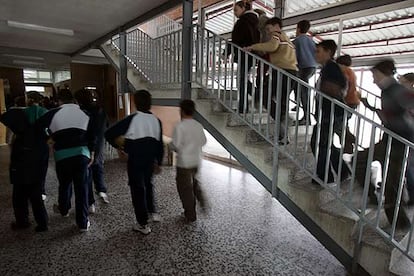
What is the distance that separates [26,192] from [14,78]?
31.1 feet

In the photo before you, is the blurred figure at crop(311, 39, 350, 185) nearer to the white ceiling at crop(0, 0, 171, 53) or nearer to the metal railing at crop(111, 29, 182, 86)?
the metal railing at crop(111, 29, 182, 86)

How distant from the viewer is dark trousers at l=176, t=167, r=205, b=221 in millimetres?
2928

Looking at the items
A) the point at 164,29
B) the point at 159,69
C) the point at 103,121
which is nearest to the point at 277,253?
the point at 103,121

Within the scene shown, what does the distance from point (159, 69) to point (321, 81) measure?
104 inches

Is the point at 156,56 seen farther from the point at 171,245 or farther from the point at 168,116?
the point at 168,116

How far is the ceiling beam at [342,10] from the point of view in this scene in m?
3.29

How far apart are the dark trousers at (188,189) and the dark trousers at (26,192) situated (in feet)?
4.39

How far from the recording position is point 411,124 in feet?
6.39

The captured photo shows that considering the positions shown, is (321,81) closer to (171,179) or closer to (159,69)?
(159,69)

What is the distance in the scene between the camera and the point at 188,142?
9.18ft

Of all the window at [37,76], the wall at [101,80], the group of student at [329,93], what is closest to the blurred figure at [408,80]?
the group of student at [329,93]

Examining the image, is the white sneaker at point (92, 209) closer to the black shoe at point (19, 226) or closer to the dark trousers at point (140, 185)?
the black shoe at point (19, 226)

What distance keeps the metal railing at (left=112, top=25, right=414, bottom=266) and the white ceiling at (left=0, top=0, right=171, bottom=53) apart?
3.13 ft

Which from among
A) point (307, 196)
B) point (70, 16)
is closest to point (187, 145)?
point (307, 196)
